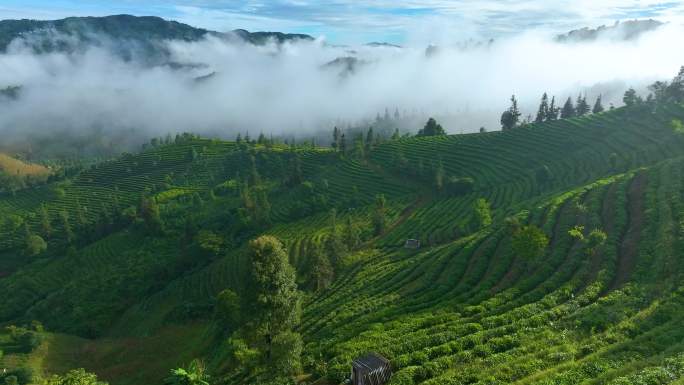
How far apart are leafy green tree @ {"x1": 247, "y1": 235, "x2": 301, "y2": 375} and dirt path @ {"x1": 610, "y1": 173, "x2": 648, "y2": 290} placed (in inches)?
1098

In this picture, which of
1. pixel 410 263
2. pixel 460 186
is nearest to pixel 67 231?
pixel 460 186

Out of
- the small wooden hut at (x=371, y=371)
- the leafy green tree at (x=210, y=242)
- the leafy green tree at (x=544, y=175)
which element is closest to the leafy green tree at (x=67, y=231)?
the leafy green tree at (x=210, y=242)

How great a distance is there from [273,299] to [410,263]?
33.6 metres

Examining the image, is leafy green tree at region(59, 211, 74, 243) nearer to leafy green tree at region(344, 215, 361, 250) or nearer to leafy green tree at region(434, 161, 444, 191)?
leafy green tree at region(344, 215, 361, 250)

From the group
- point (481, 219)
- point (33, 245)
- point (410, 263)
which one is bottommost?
point (33, 245)

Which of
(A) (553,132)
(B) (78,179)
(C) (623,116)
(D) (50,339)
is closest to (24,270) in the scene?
(D) (50,339)

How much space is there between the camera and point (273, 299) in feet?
90.8

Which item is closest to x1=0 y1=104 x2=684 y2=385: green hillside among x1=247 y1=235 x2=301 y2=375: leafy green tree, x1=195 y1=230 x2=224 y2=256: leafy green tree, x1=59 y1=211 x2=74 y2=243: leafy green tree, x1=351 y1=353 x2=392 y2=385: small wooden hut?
x1=195 y1=230 x2=224 y2=256: leafy green tree

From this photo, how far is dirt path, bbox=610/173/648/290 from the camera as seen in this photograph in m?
38.5

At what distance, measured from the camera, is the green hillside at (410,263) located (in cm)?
2831

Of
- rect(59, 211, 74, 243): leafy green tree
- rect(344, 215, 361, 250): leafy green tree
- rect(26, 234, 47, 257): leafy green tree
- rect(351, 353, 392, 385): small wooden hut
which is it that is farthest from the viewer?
rect(59, 211, 74, 243): leafy green tree

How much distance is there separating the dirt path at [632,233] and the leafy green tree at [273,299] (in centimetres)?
2790

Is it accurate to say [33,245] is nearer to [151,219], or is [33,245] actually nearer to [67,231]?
[67,231]

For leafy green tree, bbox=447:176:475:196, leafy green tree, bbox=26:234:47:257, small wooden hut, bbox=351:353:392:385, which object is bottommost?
leafy green tree, bbox=26:234:47:257
